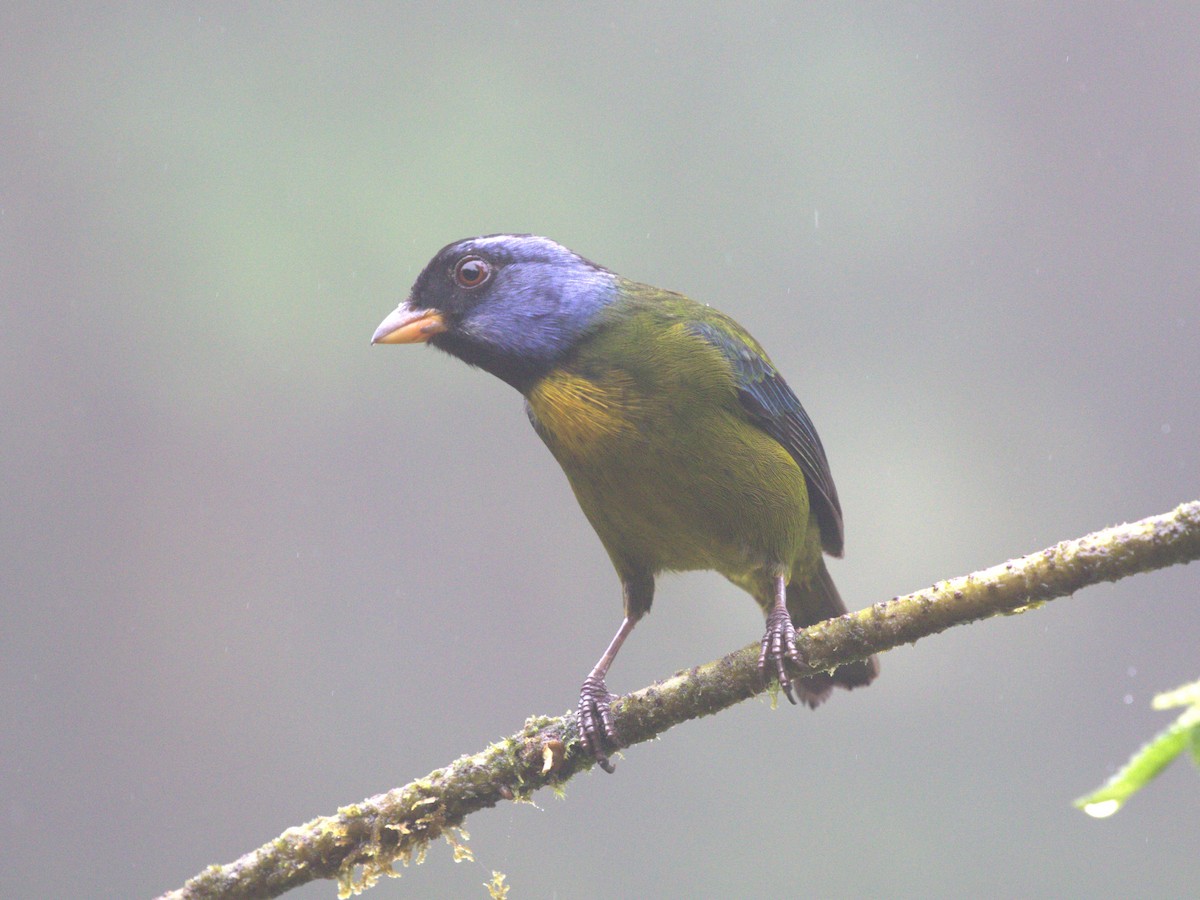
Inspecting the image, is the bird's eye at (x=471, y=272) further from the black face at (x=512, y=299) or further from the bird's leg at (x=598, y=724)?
the bird's leg at (x=598, y=724)

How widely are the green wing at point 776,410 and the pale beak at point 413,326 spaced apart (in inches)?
28.7

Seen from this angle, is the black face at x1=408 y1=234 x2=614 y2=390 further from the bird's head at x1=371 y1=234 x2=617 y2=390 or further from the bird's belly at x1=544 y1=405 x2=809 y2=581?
the bird's belly at x1=544 y1=405 x2=809 y2=581

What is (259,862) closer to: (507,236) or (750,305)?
(507,236)

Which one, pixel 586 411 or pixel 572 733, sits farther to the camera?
pixel 586 411

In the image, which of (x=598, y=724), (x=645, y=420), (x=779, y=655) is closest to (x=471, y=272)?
(x=645, y=420)

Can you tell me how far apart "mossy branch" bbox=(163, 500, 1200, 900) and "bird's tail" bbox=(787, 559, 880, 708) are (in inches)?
37.6

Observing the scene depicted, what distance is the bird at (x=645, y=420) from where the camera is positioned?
289cm

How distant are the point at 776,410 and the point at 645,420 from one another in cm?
53

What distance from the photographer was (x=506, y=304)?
3.22 meters

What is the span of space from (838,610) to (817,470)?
47 cm

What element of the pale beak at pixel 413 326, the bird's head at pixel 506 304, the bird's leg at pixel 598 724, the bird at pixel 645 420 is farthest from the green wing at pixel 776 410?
the bird's leg at pixel 598 724

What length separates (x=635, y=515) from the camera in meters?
2.97

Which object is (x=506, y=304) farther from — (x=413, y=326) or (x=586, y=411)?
(x=586, y=411)

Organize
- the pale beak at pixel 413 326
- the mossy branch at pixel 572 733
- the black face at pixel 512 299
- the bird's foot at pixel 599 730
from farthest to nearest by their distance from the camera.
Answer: the pale beak at pixel 413 326
the black face at pixel 512 299
the bird's foot at pixel 599 730
the mossy branch at pixel 572 733
